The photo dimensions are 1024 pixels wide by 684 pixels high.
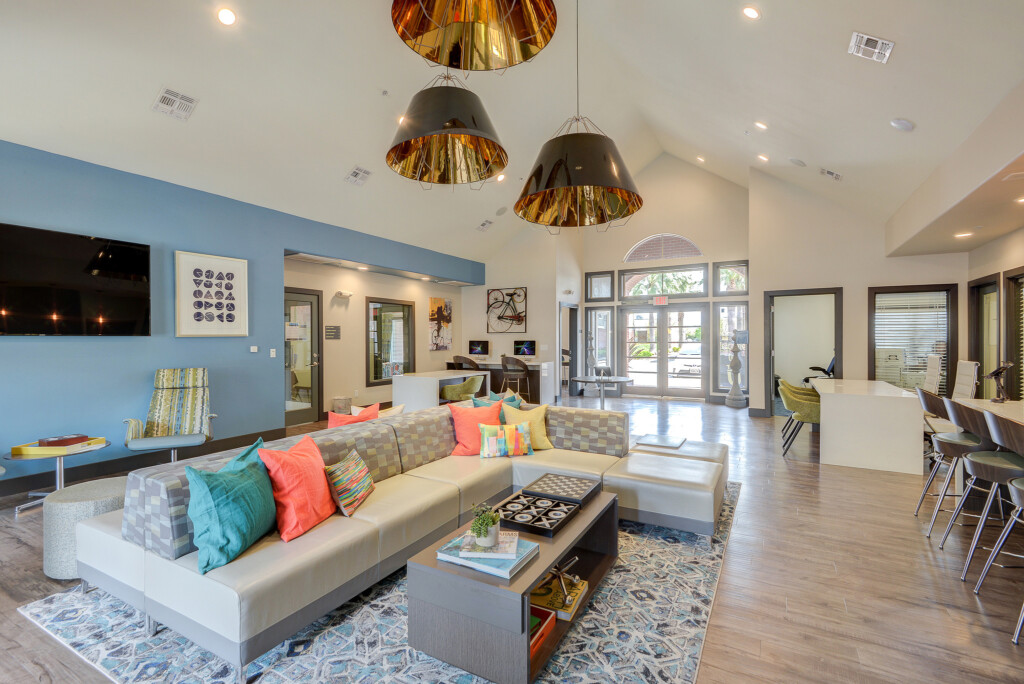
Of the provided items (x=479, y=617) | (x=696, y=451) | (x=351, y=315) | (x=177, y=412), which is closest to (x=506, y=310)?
(x=351, y=315)

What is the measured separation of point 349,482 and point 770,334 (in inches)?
284

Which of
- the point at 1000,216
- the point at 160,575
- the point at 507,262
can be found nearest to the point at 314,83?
the point at 160,575

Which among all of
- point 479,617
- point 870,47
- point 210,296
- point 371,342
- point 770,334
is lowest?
point 479,617

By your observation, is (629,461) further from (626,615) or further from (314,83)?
(314,83)

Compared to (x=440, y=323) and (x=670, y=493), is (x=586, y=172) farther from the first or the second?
(x=440, y=323)

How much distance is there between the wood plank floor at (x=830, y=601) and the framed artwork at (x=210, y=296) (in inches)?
79.9

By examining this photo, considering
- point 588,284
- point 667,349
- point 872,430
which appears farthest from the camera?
point 588,284

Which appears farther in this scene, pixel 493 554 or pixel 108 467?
pixel 108 467

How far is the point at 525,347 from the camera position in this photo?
31.3ft

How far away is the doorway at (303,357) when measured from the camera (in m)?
7.10

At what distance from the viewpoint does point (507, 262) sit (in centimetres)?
988


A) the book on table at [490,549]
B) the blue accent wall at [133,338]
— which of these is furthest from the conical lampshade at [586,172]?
Result: the blue accent wall at [133,338]

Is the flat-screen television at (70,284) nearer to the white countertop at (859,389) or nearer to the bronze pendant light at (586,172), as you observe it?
the bronze pendant light at (586,172)

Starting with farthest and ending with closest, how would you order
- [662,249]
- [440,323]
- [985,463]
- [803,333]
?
[440,323] < [662,249] < [803,333] < [985,463]
